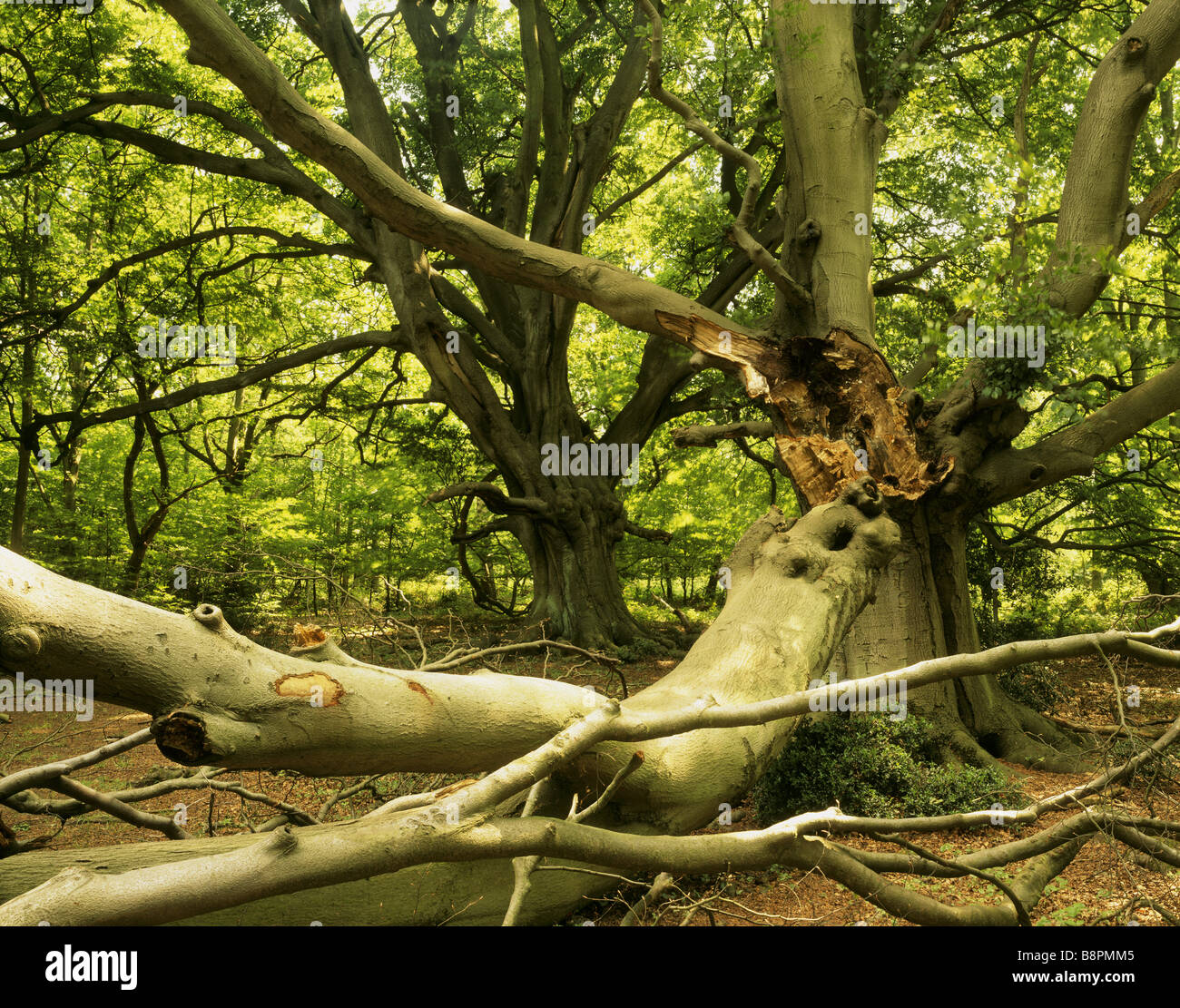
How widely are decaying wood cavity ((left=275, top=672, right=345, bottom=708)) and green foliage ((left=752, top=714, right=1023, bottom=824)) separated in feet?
12.8

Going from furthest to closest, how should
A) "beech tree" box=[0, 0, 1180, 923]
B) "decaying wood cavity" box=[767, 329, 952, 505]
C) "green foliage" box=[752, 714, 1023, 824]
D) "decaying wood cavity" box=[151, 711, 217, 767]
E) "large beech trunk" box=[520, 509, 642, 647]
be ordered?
"large beech trunk" box=[520, 509, 642, 647], "decaying wood cavity" box=[767, 329, 952, 505], "green foliage" box=[752, 714, 1023, 824], "beech tree" box=[0, 0, 1180, 923], "decaying wood cavity" box=[151, 711, 217, 767]

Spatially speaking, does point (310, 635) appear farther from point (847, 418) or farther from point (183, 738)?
point (847, 418)

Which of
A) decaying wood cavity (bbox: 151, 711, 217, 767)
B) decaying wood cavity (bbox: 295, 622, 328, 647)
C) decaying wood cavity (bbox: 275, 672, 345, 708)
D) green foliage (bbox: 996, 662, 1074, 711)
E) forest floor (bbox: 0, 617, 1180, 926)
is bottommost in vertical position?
forest floor (bbox: 0, 617, 1180, 926)

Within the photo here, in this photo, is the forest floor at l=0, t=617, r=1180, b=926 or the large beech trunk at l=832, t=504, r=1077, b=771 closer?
the forest floor at l=0, t=617, r=1180, b=926

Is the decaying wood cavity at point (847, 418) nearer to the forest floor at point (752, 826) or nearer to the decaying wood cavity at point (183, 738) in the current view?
the forest floor at point (752, 826)

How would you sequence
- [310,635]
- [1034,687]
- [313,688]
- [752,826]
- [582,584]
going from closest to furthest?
1. [313,688]
2. [310,635]
3. [752,826]
4. [1034,687]
5. [582,584]

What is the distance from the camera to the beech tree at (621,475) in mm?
2477

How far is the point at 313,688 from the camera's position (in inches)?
105

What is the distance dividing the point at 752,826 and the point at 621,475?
27.8ft

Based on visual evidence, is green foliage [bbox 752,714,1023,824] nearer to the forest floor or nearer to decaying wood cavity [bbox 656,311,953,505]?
the forest floor

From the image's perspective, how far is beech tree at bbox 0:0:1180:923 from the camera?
248 centimetres

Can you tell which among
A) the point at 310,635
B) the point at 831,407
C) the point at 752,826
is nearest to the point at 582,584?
the point at 831,407

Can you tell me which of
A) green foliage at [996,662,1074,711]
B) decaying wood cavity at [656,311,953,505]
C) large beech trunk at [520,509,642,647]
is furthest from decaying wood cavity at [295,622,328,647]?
large beech trunk at [520,509,642,647]

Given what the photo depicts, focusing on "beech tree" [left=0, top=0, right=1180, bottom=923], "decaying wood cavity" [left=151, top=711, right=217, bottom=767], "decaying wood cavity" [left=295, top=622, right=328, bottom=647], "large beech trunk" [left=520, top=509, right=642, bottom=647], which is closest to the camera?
"decaying wood cavity" [left=151, top=711, right=217, bottom=767]
